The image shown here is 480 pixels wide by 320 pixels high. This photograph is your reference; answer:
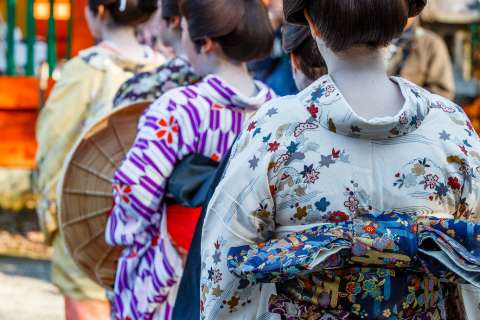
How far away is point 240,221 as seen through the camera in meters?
2.34

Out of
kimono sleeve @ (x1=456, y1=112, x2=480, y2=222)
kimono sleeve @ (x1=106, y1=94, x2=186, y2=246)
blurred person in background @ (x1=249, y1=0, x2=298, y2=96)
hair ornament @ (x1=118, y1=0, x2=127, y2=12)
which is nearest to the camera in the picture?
kimono sleeve @ (x1=456, y1=112, x2=480, y2=222)

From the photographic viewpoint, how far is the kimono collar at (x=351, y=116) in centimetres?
225

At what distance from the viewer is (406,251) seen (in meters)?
2.24

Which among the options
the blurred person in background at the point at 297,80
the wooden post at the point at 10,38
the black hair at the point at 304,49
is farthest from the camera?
the wooden post at the point at 10,38

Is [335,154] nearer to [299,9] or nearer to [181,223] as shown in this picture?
[299,9]

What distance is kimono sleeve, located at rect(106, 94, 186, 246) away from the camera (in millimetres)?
3318

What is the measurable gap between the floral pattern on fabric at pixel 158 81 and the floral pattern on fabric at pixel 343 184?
1.70m

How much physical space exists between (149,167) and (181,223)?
258 millimetres

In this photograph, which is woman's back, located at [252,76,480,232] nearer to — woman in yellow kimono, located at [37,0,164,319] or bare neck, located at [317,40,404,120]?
bare neck, located at [317,40,404,120]

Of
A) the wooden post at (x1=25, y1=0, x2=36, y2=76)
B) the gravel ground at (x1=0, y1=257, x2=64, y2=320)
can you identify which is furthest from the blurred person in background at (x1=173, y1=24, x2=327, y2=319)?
the wooden post at (x1=25, y1=0, x2=36, y2=76)

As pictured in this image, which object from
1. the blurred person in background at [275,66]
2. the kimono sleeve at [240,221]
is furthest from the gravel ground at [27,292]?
the kimono sleeve at [240,221]

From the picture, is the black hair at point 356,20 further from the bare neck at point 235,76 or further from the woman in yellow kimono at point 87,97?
the woman in yellow kimono at point 87,97

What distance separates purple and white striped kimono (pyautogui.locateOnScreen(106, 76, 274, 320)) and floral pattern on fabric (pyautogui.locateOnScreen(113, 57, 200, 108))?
1.77 ft

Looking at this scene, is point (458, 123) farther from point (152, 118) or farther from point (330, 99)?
point (152, 118)
